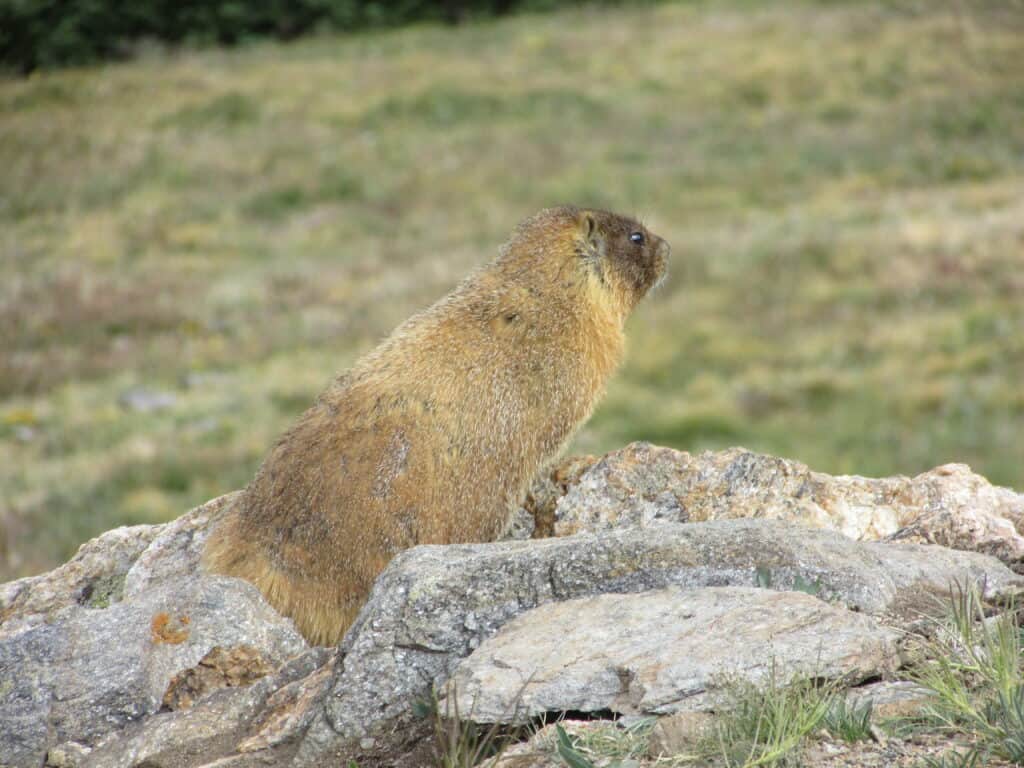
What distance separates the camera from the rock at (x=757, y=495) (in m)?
6.91

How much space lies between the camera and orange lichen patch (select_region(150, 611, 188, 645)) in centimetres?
596

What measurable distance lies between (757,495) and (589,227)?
194cm

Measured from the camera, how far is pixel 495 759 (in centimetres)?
416

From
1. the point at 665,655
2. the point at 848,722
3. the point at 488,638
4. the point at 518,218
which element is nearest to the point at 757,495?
the point at 488,638

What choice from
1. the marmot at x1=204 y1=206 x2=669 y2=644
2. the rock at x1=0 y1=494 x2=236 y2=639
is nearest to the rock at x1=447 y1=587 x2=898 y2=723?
the marmot at x1=204 y1=206 x2=669 y2=644

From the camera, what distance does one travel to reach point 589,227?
305 inches

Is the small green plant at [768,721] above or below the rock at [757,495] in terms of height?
above

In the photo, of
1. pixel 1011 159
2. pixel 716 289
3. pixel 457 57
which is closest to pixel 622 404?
pixel 716 289

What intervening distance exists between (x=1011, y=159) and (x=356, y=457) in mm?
33226

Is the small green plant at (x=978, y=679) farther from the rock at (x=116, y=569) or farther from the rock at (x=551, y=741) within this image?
the rock at (x=116, y=569)

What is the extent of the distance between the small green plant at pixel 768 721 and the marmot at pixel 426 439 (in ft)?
8.06

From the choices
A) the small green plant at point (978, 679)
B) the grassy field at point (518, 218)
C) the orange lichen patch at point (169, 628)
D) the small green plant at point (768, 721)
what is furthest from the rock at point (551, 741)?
the grassy field at point (518, 218)

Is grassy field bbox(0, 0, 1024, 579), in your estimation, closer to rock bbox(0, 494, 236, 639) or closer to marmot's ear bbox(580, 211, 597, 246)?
rock bbox(0, 494, 236, 639)

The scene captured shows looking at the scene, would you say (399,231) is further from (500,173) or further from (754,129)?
(754,129)
